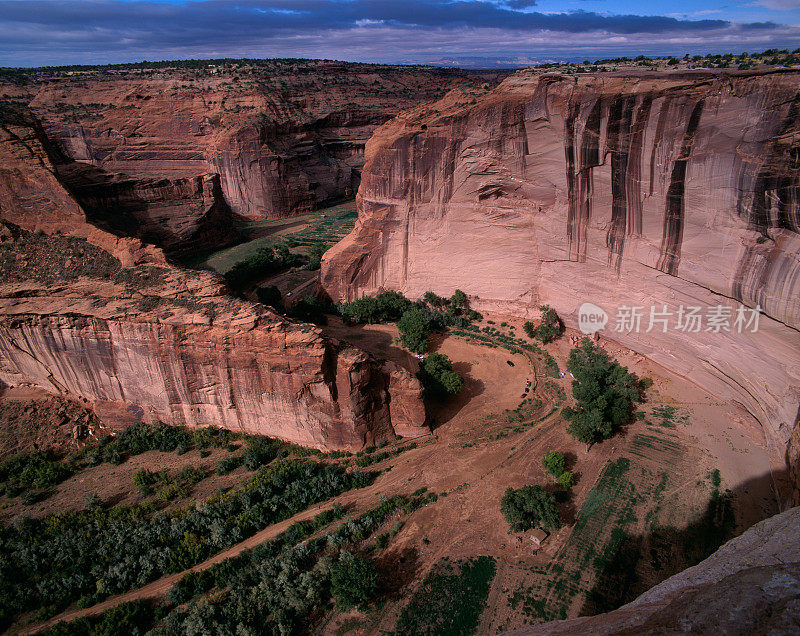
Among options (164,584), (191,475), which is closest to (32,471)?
(191,475)

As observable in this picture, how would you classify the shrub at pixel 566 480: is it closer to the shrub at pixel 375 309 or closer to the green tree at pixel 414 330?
the green tree at pixel 414 330

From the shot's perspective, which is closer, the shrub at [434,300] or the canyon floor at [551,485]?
the canyon floor at [551,485]

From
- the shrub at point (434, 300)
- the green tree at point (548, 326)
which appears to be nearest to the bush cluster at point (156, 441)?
the shrub at point (434, 300)

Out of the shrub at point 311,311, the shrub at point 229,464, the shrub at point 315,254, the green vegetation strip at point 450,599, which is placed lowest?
the green vegetation strip at point 450,599

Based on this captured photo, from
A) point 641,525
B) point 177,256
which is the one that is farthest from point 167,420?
point 177,256

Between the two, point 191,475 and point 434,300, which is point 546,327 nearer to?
point 434,300

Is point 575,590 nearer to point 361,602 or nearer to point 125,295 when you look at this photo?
point 361,602
